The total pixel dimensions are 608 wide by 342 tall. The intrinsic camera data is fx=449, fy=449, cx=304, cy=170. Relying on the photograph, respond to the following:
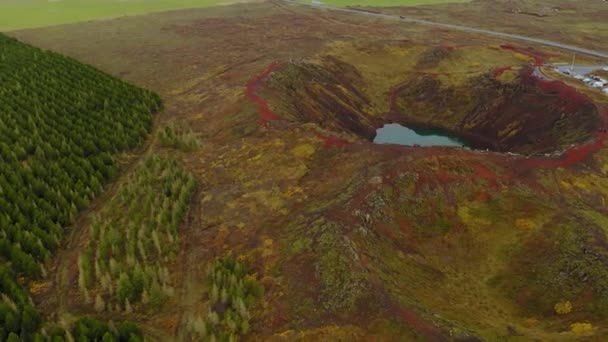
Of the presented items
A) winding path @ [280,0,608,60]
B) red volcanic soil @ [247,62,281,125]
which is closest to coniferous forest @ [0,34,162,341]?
red volcanic soil @ [247,62,281,125]

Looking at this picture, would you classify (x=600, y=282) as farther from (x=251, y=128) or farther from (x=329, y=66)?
(x=329, y=66)

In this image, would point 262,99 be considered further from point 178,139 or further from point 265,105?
point 178,139

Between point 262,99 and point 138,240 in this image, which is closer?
point 138,240

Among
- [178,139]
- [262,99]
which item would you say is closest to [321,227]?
[178,139]

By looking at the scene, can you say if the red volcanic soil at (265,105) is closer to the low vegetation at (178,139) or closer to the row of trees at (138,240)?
the low vegetation at (178,139)

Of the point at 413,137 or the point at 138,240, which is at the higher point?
the point at 138,240

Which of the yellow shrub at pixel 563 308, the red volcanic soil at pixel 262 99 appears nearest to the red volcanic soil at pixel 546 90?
the red volcanic soil at pixel 262 99

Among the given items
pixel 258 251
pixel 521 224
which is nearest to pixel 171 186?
pixel 258 251
